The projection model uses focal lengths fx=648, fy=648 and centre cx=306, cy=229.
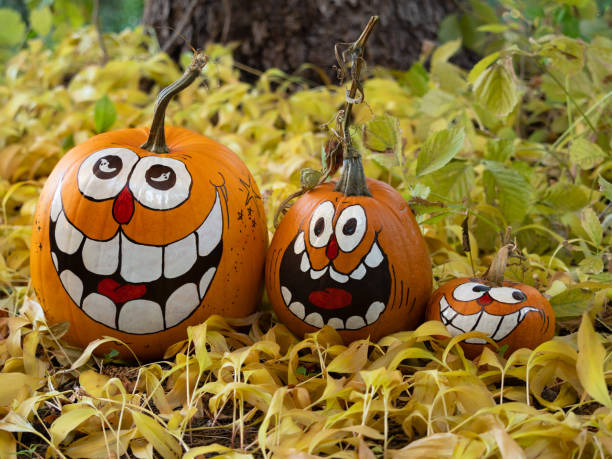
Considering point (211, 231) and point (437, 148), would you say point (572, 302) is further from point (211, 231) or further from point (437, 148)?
point (211, 231)

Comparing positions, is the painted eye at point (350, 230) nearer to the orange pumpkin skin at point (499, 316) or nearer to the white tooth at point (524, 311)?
the orange pumpkin skin at point (499, 316)

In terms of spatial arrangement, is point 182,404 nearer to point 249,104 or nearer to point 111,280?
point 111,280

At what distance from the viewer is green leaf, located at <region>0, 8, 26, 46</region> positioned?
3.18 metres

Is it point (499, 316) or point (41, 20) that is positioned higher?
point (41, 20)

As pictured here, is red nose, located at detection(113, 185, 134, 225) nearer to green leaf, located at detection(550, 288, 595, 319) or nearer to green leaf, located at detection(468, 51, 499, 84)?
green leaf, located at detection(550, 288, 595, 319)

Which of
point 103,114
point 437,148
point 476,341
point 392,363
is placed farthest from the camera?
point 103,114

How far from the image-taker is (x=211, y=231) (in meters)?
1.22

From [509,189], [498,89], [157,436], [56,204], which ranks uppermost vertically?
[498,89]

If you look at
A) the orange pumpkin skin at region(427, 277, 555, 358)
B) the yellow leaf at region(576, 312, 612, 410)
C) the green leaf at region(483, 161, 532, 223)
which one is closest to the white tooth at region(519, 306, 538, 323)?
the orange pumpkin skin at region(427, 277, 555, 358)

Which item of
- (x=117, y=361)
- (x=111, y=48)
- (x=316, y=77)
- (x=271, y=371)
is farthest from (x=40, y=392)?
(x=111, y=48)

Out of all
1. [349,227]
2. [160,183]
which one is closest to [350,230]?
[349,227]

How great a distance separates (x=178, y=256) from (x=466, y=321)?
0.54 m

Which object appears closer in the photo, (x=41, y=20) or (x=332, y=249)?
(x=332, y=249)

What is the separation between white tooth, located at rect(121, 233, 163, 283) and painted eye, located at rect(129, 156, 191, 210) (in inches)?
3.0
